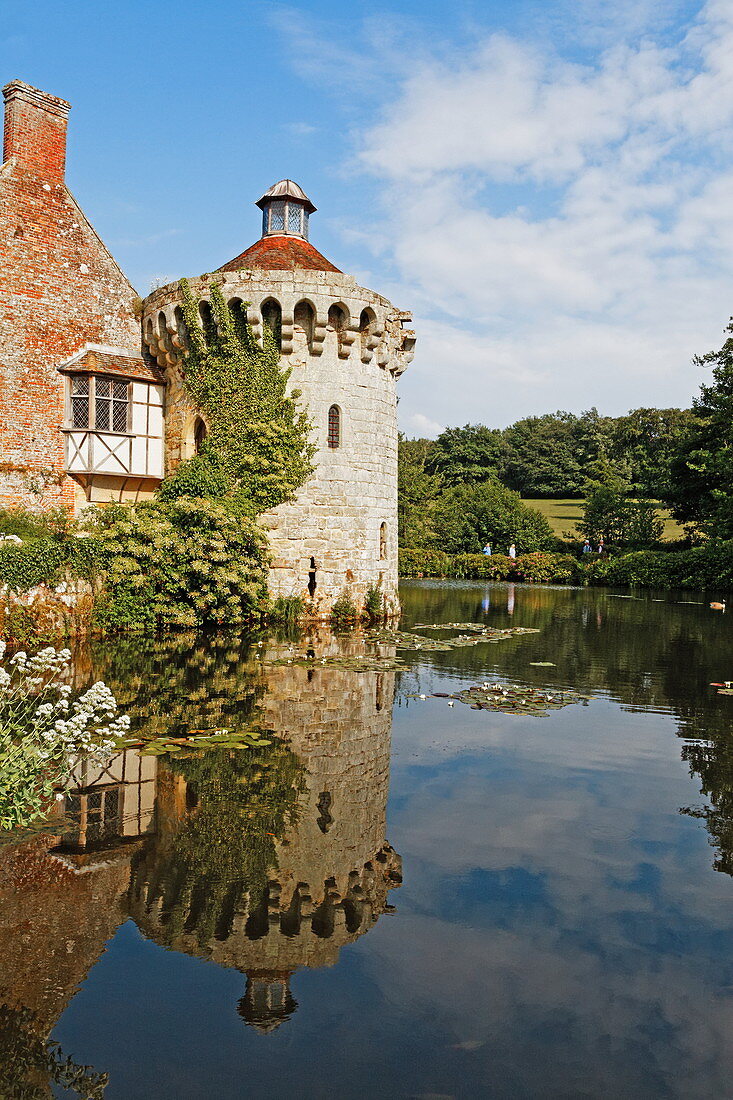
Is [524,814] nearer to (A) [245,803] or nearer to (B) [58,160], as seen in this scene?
(A) [245,803]

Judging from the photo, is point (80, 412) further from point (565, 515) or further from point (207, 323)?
point (565, 515)

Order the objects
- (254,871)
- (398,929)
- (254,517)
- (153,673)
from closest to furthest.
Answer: (398,929)
(254,871)
(153,673)
(254,517)

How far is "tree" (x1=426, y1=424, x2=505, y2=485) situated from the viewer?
196ft

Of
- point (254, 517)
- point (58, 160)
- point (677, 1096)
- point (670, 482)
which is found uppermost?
point (58, 160)

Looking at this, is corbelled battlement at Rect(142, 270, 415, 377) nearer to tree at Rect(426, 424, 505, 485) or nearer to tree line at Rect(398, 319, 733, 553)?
tree line at Rect(398, 319, 733, 553)

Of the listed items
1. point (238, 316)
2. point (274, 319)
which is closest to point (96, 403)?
point (238, 316)

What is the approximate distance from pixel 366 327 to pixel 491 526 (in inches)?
1016

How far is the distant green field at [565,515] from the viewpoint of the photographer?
47.7 metres

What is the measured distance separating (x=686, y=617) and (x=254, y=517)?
13043 mm

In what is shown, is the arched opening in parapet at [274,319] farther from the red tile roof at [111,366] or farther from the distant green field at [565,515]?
the distant green field at [565,515]

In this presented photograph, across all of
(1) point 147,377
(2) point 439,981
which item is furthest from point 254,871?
(1) point 147,377

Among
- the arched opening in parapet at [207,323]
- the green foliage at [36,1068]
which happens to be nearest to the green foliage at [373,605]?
the arched opening in parapet at [207,323]

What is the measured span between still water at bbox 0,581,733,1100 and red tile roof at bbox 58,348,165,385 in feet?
39.4

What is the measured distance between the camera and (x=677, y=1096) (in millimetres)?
3053
